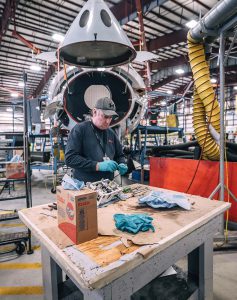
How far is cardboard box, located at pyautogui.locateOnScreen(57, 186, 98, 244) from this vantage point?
38.8 inches

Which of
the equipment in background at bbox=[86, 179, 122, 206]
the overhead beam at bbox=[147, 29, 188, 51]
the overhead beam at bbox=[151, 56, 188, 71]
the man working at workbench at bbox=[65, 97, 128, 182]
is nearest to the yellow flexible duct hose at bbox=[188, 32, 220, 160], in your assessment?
the man working at workbench at bbox=[65, 97, 128, 182]

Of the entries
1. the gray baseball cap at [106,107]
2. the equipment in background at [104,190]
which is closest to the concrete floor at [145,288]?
the equipment in background at [104,190]

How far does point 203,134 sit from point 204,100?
47 centimetres

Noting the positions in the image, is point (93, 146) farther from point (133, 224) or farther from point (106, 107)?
point (133, 224)

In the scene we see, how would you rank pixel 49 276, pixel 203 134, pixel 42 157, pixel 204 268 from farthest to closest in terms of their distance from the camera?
pixel 42 157 < pixel 203 134 < pixel 204 268 < pixel 49 276

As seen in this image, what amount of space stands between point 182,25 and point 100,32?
318 inches

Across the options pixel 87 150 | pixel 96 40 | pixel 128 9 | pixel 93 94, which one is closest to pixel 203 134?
pixel 87 150

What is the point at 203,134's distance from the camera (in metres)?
3.12

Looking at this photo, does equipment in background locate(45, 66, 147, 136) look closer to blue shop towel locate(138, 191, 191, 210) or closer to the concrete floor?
the concrete floor

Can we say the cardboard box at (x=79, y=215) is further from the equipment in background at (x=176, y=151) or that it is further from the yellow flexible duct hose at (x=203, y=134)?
the equipment in background at (x=176, y=151)

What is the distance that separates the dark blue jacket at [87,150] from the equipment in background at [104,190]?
47cm

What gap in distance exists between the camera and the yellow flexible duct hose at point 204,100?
3.01 m

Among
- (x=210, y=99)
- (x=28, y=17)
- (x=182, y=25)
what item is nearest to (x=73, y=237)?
(x=210, y=99)

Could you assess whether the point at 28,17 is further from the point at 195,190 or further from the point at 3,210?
the point at 195,190
